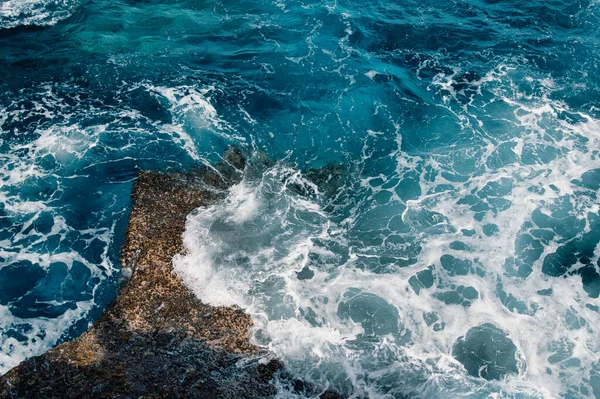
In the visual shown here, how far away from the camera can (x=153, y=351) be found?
608 inches

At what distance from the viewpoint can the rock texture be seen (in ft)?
47.5

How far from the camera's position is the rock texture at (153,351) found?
47.5 feet

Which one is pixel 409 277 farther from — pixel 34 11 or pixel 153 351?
pixel 34 11

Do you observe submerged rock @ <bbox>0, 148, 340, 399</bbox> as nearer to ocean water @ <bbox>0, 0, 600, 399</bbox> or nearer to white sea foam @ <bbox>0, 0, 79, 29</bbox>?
ocean water @ <bbox>0, 0, 600, 399</bbox>

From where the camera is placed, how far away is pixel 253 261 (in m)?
19.0

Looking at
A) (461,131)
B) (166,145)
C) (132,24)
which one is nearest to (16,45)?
(132,24)

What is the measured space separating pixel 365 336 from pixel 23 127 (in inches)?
805

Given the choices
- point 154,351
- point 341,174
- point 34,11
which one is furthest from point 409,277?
point 34,11

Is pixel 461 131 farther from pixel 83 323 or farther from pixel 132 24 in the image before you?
pixel 132 24

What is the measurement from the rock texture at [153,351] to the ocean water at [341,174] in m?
0.71

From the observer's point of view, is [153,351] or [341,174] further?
[341,174]

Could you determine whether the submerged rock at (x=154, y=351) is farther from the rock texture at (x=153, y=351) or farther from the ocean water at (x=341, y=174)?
the ocean water at (x=341, y=174)

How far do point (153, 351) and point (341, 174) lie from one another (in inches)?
490

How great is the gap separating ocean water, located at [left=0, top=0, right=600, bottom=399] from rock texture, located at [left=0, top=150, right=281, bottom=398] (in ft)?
2.34
